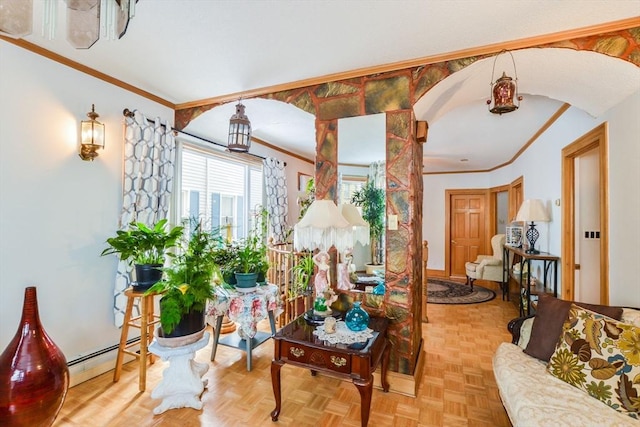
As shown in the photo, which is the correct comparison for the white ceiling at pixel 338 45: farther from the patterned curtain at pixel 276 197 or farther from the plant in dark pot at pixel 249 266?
the patterned curtain at pixel 276 197

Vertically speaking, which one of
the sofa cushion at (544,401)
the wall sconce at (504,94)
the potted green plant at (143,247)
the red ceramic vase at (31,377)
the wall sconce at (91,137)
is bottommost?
the sofa cushion at (544,401)

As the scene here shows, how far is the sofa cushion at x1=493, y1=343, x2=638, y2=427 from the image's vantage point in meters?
1.39

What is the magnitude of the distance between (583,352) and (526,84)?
193 centimetres

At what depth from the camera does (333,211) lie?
2.18 m

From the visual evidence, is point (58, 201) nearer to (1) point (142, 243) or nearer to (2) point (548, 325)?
(1) point (142, 243)

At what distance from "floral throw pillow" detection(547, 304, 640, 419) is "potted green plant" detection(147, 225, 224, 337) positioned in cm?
225

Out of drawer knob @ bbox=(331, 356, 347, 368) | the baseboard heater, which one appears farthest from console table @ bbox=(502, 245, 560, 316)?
the baseboard heater

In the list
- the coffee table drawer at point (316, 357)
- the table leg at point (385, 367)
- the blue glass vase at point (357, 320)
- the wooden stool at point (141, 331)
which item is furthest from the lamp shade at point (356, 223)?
the wooden stool at point (141, 331)

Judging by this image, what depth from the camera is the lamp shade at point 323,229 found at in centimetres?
215

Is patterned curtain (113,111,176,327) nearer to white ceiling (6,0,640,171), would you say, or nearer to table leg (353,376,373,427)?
white ceiling (6,0,640,171)

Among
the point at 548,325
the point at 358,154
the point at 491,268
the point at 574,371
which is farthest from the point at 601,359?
the point at 491,268

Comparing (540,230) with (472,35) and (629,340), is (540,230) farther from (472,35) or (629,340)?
(472,35)

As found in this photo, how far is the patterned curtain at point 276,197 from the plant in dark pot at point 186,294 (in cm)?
240

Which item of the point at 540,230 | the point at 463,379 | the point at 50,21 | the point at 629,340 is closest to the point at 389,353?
the point at 463,379
